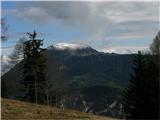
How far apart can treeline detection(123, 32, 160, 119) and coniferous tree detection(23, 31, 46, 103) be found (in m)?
15.3

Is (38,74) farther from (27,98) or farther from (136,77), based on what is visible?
(136,77)

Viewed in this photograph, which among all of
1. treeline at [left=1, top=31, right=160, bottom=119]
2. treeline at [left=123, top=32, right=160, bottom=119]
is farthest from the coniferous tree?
treeline at [left=123, top=32, right=160, bottom=119]

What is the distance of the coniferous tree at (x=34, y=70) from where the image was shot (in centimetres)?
6888

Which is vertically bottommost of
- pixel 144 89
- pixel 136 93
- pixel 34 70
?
pixel 136 93

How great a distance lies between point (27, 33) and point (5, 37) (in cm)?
2733

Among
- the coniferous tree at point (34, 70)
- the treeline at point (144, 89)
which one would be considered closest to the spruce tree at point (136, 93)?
the treeline at point (144, 89)

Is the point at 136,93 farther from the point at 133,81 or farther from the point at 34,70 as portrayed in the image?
the point at 34,70

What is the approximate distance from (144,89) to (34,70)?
20.0m

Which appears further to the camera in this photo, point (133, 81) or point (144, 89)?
point (133, 81)

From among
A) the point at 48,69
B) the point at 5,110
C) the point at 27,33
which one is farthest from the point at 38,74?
the point at 5,110

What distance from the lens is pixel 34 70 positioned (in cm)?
6850

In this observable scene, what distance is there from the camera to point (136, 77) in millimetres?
59750

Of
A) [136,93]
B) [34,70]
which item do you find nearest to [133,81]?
[136,93]

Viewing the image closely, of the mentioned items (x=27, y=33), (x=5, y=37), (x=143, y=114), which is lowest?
(x=143, y=114)
